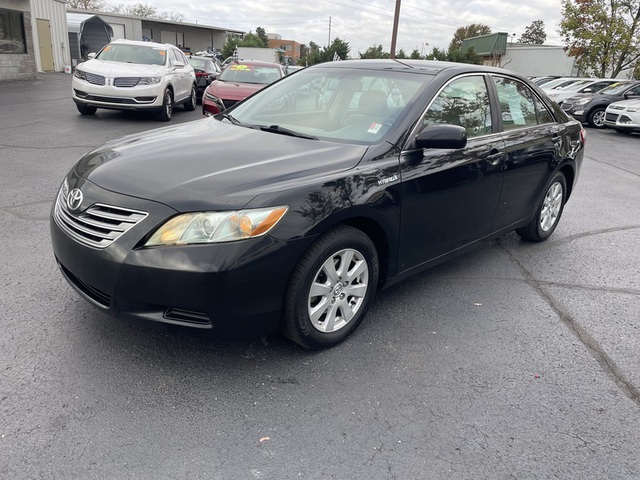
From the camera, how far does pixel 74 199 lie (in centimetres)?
291

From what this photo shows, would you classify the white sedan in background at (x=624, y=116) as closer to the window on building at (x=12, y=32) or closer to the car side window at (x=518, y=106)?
the car side window at (x=518, y=106)

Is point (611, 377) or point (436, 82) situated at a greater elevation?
point (436, 82)

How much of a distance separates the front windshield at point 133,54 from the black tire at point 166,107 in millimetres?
838

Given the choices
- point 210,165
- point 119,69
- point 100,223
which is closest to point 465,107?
point 210,165

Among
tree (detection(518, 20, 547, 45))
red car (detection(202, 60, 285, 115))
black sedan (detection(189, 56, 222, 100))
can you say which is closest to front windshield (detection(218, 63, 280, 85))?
red car (detection(202, 60, 285, 115))

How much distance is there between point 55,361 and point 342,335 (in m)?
1.60

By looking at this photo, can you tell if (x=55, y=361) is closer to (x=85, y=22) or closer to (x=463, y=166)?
(x=463, y=166)

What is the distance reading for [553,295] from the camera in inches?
164

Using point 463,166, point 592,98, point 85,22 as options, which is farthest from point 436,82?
point 85,22

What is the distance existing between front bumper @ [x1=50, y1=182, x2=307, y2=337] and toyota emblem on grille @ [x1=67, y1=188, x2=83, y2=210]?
0.60 ft

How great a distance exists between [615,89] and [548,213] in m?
16.4

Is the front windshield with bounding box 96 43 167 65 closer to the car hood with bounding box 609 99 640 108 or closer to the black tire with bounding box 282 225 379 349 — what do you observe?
the black tire with bounding box 282 225 379 349

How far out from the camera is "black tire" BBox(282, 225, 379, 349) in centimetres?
281

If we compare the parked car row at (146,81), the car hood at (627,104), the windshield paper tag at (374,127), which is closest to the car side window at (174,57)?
the parked car row at (146,81)
